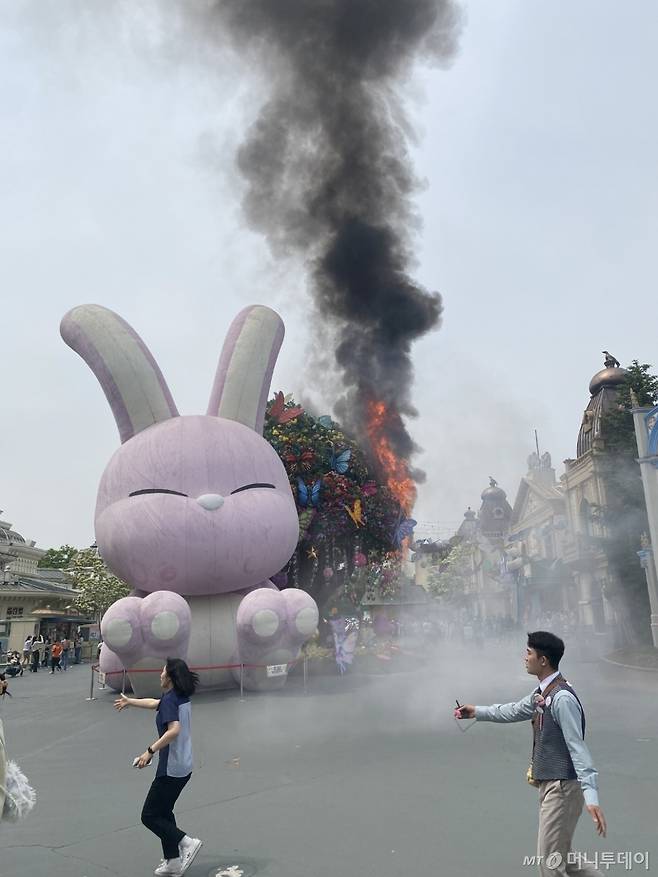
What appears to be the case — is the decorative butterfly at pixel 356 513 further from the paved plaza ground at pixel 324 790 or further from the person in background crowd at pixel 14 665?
the person in background crowd at pixel 14 665

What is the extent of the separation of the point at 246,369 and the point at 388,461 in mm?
9880

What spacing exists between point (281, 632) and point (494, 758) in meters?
5.91

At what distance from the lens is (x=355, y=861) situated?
4207mm

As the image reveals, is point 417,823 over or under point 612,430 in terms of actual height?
under


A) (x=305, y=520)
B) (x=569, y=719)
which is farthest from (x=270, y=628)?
(x=569, y=719)

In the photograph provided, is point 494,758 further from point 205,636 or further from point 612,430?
point 612,430

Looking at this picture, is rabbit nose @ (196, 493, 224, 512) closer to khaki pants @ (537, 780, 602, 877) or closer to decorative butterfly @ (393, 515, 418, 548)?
decorative butterfly @ (393, 515, 418, 548)

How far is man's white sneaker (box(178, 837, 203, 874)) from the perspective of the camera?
411 cm

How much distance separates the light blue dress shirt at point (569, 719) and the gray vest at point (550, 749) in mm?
38

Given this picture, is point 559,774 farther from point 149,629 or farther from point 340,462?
point 340,462

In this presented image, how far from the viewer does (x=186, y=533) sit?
1207cm

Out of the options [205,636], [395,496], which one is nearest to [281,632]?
[205,636]

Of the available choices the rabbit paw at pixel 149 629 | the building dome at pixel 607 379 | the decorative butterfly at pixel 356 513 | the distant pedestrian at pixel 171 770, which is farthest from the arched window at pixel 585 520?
the distant pedestrian at pixel 171 770

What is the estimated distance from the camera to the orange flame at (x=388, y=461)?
2222 centimetres
